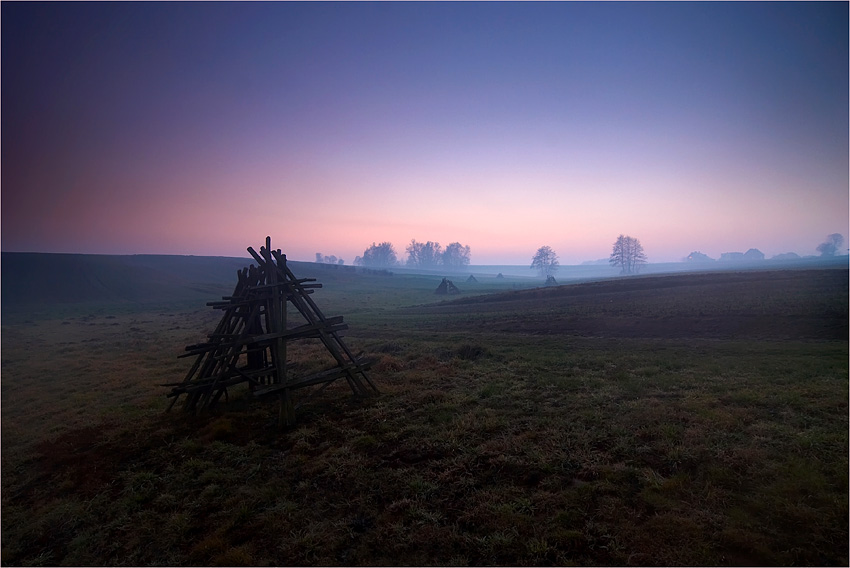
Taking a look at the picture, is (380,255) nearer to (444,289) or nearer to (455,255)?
(455,255)

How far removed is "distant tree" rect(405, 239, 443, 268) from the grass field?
16290 cm

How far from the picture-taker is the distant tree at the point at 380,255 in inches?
6668

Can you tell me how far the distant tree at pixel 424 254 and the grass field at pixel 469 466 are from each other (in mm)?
162899

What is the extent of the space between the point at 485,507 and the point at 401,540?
132 cm

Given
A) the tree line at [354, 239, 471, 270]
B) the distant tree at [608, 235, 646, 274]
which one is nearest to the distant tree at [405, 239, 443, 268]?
the tree line at [354, 239, 471, 270]

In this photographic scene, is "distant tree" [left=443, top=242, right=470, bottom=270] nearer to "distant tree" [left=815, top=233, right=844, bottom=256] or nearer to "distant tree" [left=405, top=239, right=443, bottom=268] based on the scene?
"distant tree" [left=405, top=239, right=443, bottom=268]

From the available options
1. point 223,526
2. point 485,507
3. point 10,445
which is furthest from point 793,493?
point 10,445

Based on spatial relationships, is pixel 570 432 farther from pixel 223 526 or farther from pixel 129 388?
pixel 129 388

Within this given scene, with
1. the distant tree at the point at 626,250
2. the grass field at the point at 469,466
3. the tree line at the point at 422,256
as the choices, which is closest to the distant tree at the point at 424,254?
the tree line at the point at 422,256

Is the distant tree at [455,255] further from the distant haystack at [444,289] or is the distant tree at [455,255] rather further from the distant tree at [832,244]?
the distant tree at [832,244]

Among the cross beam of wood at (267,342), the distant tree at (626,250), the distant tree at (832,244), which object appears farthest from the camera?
the distant tree at (832,244)

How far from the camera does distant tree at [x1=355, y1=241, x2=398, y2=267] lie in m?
169

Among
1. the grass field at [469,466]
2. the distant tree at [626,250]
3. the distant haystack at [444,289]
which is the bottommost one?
the grass field at [469,466]

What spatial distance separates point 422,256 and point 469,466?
173m
